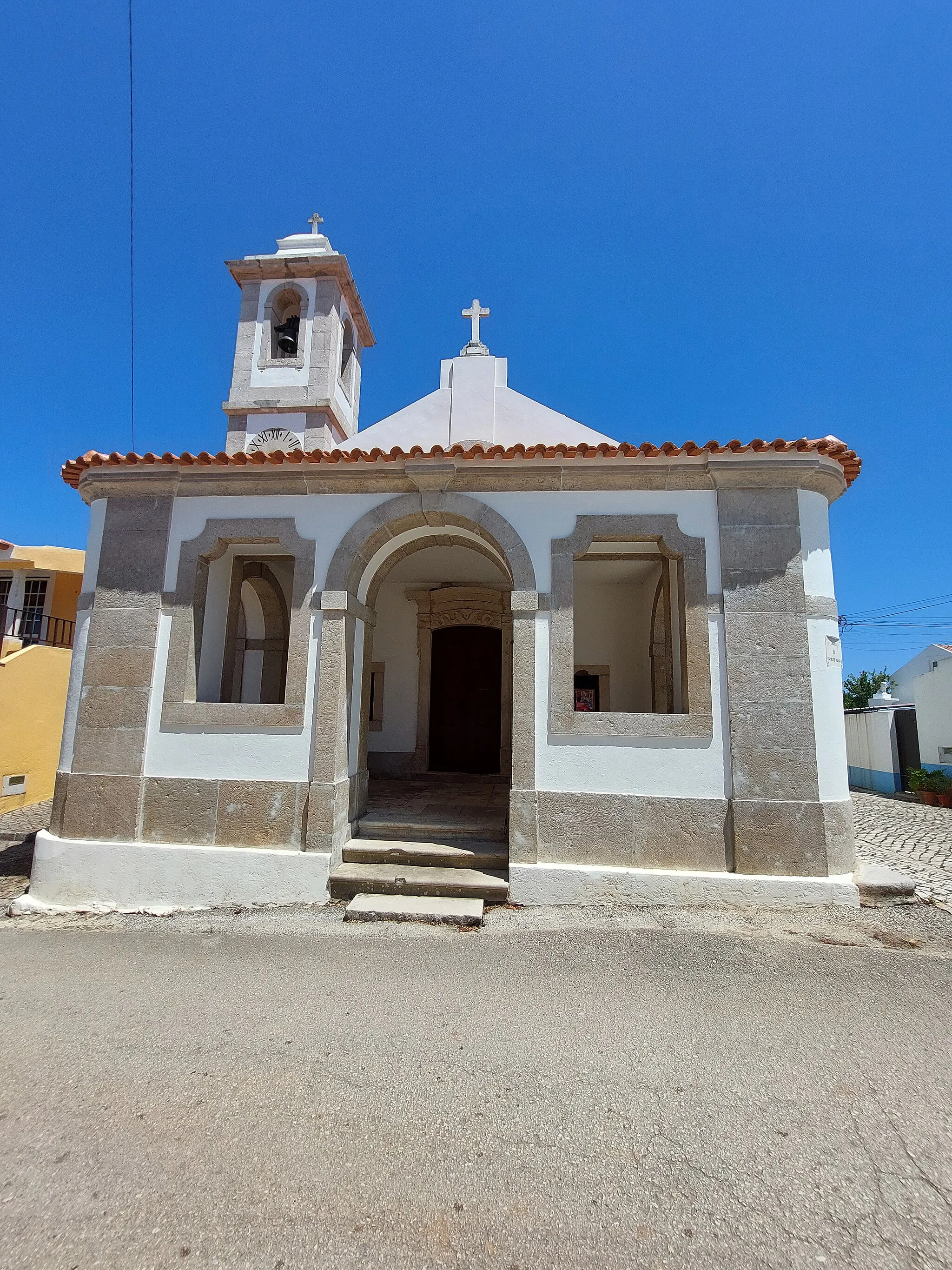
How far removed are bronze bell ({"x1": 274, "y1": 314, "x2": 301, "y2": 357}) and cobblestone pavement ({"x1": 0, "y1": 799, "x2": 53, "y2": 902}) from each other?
24.7 ft

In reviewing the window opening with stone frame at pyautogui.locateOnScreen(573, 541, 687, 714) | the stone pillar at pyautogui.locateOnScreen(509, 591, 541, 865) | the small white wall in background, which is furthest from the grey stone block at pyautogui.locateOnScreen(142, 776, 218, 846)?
the small white wall in background

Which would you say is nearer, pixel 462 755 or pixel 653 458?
pixel 653 458

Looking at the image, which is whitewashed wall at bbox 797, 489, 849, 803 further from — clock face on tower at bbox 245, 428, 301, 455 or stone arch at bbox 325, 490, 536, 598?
clock face on tower at bbox 245, 428, 301, 455

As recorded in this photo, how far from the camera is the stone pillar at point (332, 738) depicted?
465 centimetres

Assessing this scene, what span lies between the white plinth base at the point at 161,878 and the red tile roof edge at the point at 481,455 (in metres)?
3.26

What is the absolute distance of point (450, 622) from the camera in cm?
873

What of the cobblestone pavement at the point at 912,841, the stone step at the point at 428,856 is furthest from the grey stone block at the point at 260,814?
the cobblestone pavement at the point at 912,841

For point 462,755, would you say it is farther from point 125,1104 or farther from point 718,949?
point 125,1104

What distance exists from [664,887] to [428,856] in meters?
1.86

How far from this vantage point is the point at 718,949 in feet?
11.9

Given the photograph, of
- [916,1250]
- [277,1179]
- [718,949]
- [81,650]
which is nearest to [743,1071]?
[916,1250]

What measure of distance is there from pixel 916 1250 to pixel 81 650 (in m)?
6.05

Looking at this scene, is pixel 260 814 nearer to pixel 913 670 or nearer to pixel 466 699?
pixel 466 699

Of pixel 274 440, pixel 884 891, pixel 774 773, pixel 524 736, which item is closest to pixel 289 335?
pixel 274 440
